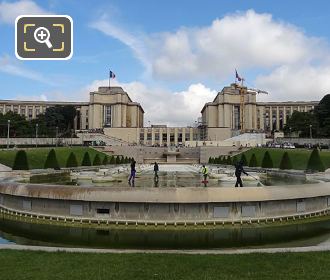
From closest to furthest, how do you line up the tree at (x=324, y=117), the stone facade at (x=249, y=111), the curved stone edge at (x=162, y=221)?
the curved stone edge at (x=162, y=221), the tree at (x=324, y=117), the stone facade at (x=249, y=111)

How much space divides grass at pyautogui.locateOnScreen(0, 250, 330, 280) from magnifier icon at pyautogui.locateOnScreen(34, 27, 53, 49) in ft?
15.5

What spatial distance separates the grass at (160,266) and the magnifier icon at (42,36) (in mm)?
4725

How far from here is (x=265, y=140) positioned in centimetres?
10488

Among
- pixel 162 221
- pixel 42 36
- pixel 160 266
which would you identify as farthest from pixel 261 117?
pixel 42 36

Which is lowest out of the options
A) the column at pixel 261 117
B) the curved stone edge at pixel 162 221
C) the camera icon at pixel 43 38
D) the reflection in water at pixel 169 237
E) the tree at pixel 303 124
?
the reflection in water at pixel 169 237

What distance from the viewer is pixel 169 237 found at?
1435 cm

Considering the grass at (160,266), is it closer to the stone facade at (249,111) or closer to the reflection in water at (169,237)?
the reflection in water at (169,237)

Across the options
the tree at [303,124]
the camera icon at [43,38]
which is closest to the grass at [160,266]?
the camera icon at [43,38]

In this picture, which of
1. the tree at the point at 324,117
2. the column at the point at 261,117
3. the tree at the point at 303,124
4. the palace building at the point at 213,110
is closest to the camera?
the tree at the point at 324,117

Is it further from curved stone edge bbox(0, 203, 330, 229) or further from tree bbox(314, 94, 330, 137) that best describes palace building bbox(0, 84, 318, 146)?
curved stone edge bbox(0, 203, 330, 229)

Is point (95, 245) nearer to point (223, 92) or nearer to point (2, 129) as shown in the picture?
point (2, 129)

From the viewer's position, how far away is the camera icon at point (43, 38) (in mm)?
8797

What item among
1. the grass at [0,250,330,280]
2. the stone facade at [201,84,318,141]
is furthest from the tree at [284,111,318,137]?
the grass at [0,250,330,280]

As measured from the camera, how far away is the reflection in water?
44.3 feet
